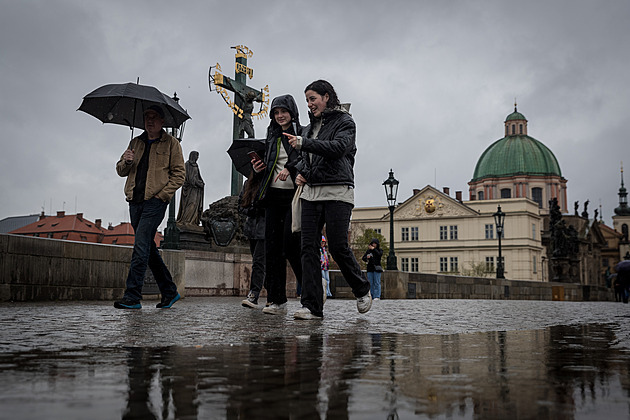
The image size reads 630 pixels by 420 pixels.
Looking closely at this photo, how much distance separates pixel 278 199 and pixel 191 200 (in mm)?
14579

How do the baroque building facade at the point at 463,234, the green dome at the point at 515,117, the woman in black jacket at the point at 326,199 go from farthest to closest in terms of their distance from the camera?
1. the green dome at the point at 515,117
2. the baroque building facade at the point at 463,234
3. the woman in black jacket at the point at 326,199

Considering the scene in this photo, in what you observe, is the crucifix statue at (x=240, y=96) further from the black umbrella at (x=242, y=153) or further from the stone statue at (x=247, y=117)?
the black umbrella at (x=242, y=153)

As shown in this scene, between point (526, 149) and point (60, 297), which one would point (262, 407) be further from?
point (526, 149)

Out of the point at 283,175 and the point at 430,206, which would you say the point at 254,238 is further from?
the point at 430,206

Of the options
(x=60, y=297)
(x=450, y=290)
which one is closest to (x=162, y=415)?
(x=60, y=297)

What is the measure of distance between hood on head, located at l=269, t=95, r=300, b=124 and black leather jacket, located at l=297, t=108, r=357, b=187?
26.2 inches

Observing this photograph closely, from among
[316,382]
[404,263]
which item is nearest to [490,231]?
[404,263]

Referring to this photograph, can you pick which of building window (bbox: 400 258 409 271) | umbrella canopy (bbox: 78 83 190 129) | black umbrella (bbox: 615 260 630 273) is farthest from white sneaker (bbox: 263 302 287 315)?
building window (bbox: 400 258 409 271)

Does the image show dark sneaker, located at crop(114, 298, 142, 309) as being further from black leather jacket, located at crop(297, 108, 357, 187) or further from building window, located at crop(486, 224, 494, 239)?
building window, located at crop(486, 224, 494, 239)

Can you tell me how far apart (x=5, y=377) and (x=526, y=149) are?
98436 millimetres

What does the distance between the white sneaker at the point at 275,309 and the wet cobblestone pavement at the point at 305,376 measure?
2510 millimetres

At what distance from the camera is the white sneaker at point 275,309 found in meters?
6.82

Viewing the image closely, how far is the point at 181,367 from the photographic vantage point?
2.52 m

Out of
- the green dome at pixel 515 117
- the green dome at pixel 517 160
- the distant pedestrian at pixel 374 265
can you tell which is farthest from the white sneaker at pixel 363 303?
the green dome at pixel 515 117
